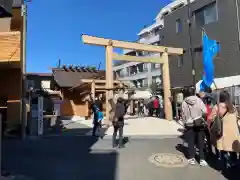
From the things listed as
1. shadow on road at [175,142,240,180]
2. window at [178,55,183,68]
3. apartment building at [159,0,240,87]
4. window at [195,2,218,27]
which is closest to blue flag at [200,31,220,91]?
shadow on road at [175,142,240,180]

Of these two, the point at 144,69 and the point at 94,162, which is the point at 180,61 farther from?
the point at 144,69

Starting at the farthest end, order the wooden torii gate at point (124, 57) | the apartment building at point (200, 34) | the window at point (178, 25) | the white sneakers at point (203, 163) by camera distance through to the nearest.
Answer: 1. the window at point (178, 25)
2. the apartment building at point (200, 34)
3. the wooden torii gate at point (124, 57)
4. the white sneakers at point (203, 163)

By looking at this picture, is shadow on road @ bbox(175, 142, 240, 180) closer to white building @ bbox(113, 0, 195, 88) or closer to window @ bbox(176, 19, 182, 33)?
window @ bbox(176, 19, 182, 33)

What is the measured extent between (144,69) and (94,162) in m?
41.6

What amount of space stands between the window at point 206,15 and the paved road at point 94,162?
13.3 m

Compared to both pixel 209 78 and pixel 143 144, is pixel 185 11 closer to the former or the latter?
pixel 209 78

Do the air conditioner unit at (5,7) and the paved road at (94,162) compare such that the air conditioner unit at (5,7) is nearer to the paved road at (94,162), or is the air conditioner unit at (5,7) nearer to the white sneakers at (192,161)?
the paved road at (94,162)

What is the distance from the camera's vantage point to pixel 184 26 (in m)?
22.6

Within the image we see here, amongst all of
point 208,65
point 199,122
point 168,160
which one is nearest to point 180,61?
point 208,65

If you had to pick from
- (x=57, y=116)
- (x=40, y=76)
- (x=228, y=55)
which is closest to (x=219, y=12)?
(x=228, y=55)

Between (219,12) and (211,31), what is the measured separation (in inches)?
55.8

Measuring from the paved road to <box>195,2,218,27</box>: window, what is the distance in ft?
43.6

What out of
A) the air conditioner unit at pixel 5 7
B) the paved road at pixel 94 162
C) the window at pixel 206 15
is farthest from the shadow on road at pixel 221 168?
the window at pixel 206 15

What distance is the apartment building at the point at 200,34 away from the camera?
18.4 metres
